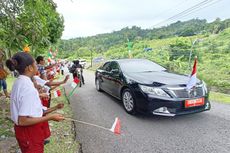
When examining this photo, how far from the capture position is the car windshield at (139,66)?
18.2 ft

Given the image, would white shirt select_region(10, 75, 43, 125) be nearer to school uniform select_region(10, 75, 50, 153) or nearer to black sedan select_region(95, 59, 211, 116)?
school uniform select_region(10, 75, 50, 153)

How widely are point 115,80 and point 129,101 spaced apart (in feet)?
3.62

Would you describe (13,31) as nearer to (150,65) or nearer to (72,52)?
(150,65)

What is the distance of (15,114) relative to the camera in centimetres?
178

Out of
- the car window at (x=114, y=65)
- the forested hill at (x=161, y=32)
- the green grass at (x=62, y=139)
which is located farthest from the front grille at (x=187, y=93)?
the forested hill at (x=161, y=32)

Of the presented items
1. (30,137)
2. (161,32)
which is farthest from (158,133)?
(161,32)

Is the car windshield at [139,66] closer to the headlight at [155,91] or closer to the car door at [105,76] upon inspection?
the car door at [105,76]

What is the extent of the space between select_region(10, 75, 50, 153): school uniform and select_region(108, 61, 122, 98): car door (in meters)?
3.60

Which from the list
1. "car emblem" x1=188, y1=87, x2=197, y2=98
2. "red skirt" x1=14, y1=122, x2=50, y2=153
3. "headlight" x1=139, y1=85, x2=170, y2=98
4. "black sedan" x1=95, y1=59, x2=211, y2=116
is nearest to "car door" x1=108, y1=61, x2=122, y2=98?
"black sedan" x1=95, y1=59, x2=211, y2=116

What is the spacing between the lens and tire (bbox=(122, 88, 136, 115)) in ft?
15.2

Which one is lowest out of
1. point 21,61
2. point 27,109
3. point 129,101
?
point 129,101

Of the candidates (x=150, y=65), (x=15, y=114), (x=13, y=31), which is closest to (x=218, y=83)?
(x=150, y=65)

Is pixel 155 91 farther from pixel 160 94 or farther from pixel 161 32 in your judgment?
pixel 161 32

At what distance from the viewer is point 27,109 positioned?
1681 mm
